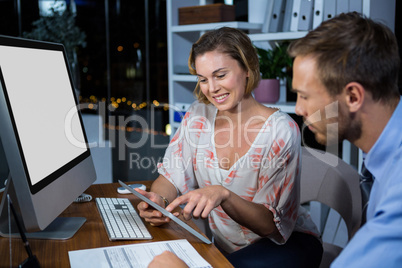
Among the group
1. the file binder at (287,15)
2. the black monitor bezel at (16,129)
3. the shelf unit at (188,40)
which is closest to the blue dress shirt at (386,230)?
the black monitor bezel at (16,129)

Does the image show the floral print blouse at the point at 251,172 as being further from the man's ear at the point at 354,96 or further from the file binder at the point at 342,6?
the file binder at the point at 342,6

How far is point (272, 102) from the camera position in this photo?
8.45 ft

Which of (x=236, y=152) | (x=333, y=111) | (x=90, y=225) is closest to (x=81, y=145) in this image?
Answer: (x=90, y=225)

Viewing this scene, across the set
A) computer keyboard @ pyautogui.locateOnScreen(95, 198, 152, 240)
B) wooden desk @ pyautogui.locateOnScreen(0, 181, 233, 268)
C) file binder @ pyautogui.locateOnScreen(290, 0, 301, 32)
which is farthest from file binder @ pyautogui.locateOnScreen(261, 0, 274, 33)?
wooden desk @ pyautogui.locateOnScreen(0, 181, 233, 268)

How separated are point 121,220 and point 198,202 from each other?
26 cm

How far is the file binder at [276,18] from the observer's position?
2559 mm

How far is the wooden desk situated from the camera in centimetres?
85

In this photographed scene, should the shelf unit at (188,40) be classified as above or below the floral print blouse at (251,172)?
A: above

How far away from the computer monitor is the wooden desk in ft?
0.11

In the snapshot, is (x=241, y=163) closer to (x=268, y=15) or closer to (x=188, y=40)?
(x=268, y=15)

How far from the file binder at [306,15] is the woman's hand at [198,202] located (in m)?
1.52

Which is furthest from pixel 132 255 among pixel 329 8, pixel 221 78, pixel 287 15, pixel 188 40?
pixel 188 40

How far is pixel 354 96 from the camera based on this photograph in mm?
858

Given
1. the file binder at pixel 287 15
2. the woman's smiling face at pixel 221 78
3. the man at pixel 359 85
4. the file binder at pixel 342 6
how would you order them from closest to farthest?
the man at pixel 359 85
the woman's smiling face at pixel 221 78
the file binder at pixel 342 6
the file binder at pixel 287 15
